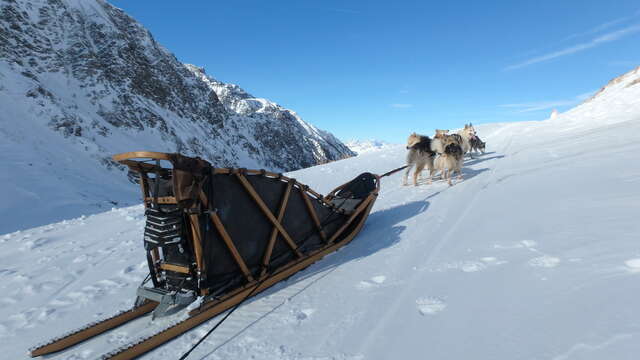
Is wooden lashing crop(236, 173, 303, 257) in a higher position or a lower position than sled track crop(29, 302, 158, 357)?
higher

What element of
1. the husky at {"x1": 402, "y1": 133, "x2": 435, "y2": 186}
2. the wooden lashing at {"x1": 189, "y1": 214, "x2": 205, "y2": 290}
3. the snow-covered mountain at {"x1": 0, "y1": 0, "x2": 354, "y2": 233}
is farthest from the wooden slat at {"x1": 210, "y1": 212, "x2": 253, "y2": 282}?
the snow-covered mountain at {"x1": 0, "y1": 0, "x2": 354, "y2": 233}

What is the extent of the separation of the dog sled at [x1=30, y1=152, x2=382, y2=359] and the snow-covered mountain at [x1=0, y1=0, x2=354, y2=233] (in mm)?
16270

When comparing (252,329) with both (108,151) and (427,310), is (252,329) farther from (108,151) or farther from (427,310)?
(108,151)

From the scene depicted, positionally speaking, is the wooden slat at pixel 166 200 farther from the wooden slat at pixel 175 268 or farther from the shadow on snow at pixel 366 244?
the shadow on snow at pixel 366 244

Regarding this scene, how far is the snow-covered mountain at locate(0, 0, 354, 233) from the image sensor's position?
784 inches

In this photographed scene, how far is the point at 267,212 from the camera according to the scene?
13.8ft

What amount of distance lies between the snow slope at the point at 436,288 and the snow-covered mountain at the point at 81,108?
14.6 metres

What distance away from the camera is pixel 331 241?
17.1 ft

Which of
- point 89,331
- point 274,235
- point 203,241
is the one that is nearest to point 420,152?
point 274,235

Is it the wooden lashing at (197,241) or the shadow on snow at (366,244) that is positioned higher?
the wooden lashing at (197,241)

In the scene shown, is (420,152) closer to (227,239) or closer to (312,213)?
(312,213)

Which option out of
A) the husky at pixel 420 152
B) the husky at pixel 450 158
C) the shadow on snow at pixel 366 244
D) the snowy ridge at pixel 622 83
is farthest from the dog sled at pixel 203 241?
the snowy ridge at pixel 622 83

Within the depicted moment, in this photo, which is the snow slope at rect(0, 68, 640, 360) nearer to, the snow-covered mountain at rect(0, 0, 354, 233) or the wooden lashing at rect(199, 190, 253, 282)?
the wooden lashing at rect(199, 190, 253, 282)

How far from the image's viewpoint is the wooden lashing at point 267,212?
13.0 ft
